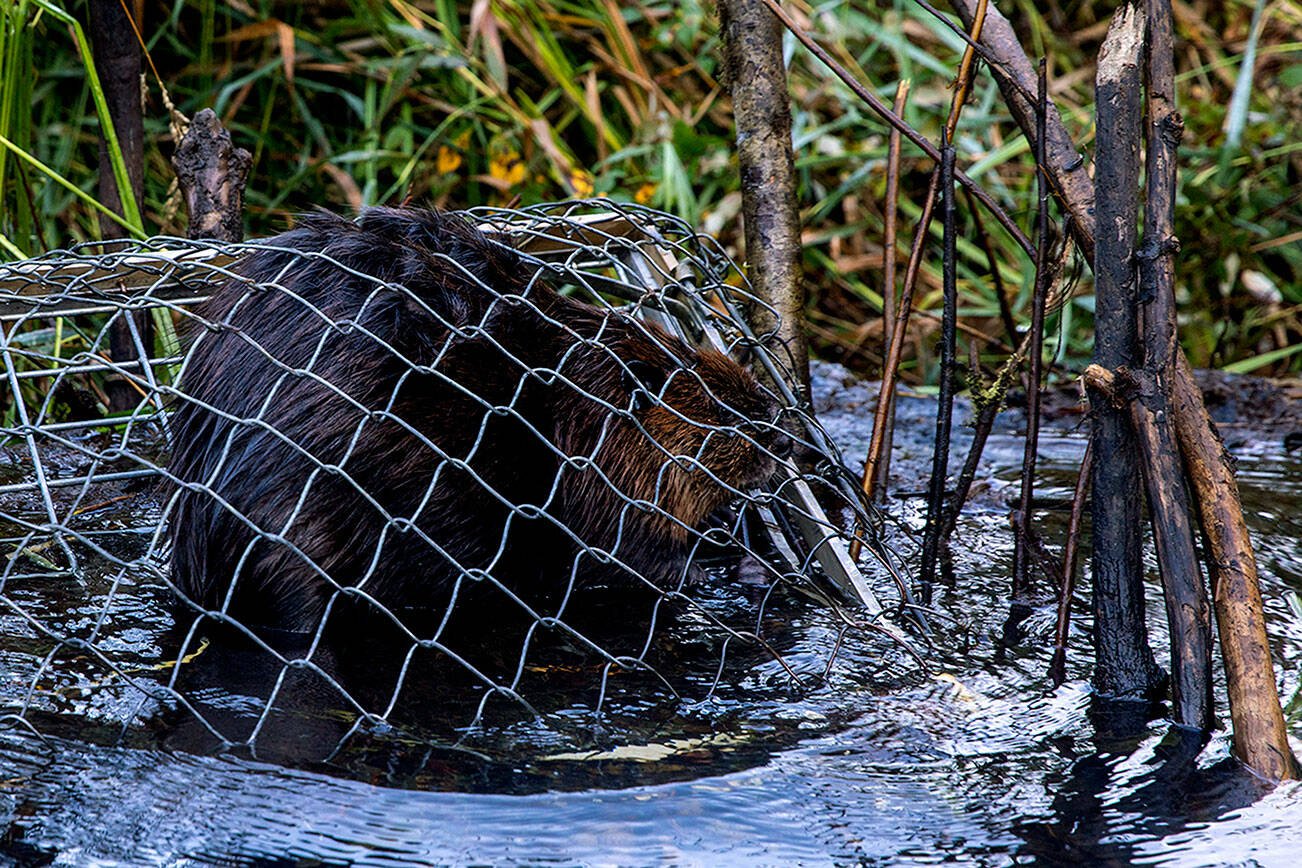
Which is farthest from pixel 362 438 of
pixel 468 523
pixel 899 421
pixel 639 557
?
pixel 899 421

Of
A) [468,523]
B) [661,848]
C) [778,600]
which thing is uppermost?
[468,523]

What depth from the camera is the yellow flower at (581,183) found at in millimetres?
4251

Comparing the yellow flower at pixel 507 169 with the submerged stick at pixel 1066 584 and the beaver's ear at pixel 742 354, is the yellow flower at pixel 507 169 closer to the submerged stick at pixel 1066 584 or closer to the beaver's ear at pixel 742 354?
the beaver's ear at pixel 742 354

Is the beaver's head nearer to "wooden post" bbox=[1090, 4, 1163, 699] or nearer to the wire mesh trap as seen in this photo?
the wire mesh trap

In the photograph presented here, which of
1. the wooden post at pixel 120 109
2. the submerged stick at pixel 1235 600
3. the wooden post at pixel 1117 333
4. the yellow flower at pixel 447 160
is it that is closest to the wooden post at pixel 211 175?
the wooden post at pixel 120 109

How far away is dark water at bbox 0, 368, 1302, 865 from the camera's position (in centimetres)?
152

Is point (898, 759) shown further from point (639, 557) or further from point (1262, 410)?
point (1262, 410)

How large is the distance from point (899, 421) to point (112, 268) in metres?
2.12

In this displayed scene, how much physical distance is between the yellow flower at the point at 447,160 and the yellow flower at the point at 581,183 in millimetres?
436

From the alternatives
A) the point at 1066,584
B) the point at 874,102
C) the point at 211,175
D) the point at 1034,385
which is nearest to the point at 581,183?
the point at 211,175

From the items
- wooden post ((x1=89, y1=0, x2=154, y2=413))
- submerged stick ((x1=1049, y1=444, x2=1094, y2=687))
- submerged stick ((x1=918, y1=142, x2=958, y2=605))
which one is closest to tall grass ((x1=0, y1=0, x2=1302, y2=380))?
wooden post ((x1=89, y1=0, x2=154, y2=413))

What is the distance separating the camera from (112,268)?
7.47 ft

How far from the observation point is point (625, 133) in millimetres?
4809

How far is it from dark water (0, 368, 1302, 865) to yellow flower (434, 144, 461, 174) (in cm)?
272
